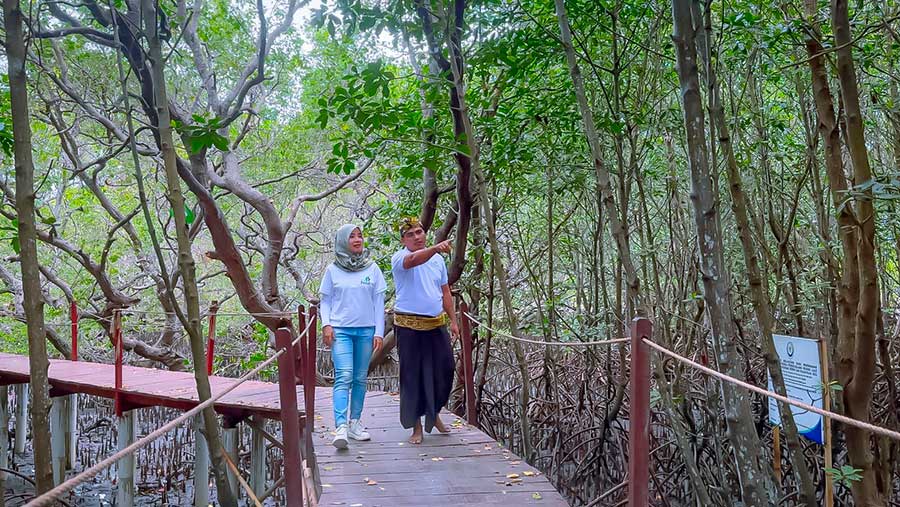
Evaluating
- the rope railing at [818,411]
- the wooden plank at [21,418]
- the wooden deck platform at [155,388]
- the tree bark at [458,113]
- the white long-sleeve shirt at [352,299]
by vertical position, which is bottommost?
the wooden plank at [21,418]

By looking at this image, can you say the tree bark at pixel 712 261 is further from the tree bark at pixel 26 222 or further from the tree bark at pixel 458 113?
the tree bark at pixel 26 222

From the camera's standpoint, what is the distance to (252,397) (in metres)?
6.12

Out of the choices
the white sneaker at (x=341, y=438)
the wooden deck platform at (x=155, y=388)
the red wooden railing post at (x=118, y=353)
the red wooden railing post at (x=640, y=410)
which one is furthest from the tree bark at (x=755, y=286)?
the red wooden railing post at (x=118, y=353)

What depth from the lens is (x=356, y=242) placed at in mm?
4105

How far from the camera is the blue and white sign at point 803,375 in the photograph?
2781mm

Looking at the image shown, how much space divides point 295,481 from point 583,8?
120 inches

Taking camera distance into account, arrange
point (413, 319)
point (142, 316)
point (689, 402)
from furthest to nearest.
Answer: point (142, 316), point (689, 402), point (413, 319)

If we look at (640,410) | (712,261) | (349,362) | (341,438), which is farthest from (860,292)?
(341,438)

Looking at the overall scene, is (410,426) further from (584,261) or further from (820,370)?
(584,261)

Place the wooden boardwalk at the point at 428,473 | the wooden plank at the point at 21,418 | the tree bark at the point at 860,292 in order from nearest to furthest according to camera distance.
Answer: the tree bark at the point at 860,292
the wooden boardwalk at the point at 428,473
the wooden plank at the point at 21,418

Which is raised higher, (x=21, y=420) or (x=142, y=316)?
(x=142, y=316)

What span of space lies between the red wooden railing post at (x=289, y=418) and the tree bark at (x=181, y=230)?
0.71 metres

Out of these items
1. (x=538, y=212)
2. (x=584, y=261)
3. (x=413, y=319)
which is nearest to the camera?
(x=413, y=319)

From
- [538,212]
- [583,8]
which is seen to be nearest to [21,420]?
[538,212]
